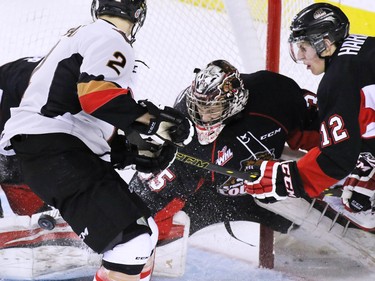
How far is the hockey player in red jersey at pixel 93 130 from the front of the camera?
1964mm

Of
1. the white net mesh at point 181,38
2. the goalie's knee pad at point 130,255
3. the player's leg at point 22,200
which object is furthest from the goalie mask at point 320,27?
the player's leg at point 22,200

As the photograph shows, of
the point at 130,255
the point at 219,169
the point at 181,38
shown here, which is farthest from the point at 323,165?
the point at 181,38

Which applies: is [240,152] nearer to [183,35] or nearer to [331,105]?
[331,105]

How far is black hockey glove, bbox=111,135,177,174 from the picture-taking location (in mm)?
2225

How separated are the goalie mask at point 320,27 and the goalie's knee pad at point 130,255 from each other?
31.5 inches

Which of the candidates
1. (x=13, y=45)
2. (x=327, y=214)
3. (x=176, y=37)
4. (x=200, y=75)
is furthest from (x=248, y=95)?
(x=13, y=45)

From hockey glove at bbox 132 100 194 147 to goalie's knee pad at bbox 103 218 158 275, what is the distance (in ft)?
0.81

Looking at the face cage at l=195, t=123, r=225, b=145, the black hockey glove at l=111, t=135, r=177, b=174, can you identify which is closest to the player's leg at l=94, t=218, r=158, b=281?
the black hockey glove at l=111, t=135, r=177, b=174

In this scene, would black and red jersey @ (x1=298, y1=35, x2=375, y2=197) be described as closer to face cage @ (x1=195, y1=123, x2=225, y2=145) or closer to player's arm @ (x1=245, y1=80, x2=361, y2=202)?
player's arm @ (x1=245, y1=80, x2=361, y2=202)

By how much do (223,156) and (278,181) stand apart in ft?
1.06

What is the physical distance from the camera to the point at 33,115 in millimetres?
2088

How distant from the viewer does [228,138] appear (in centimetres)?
264

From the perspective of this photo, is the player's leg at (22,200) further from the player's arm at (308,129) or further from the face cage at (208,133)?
the player's arm at (308,129)

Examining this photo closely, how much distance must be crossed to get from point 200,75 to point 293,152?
1.68ft
